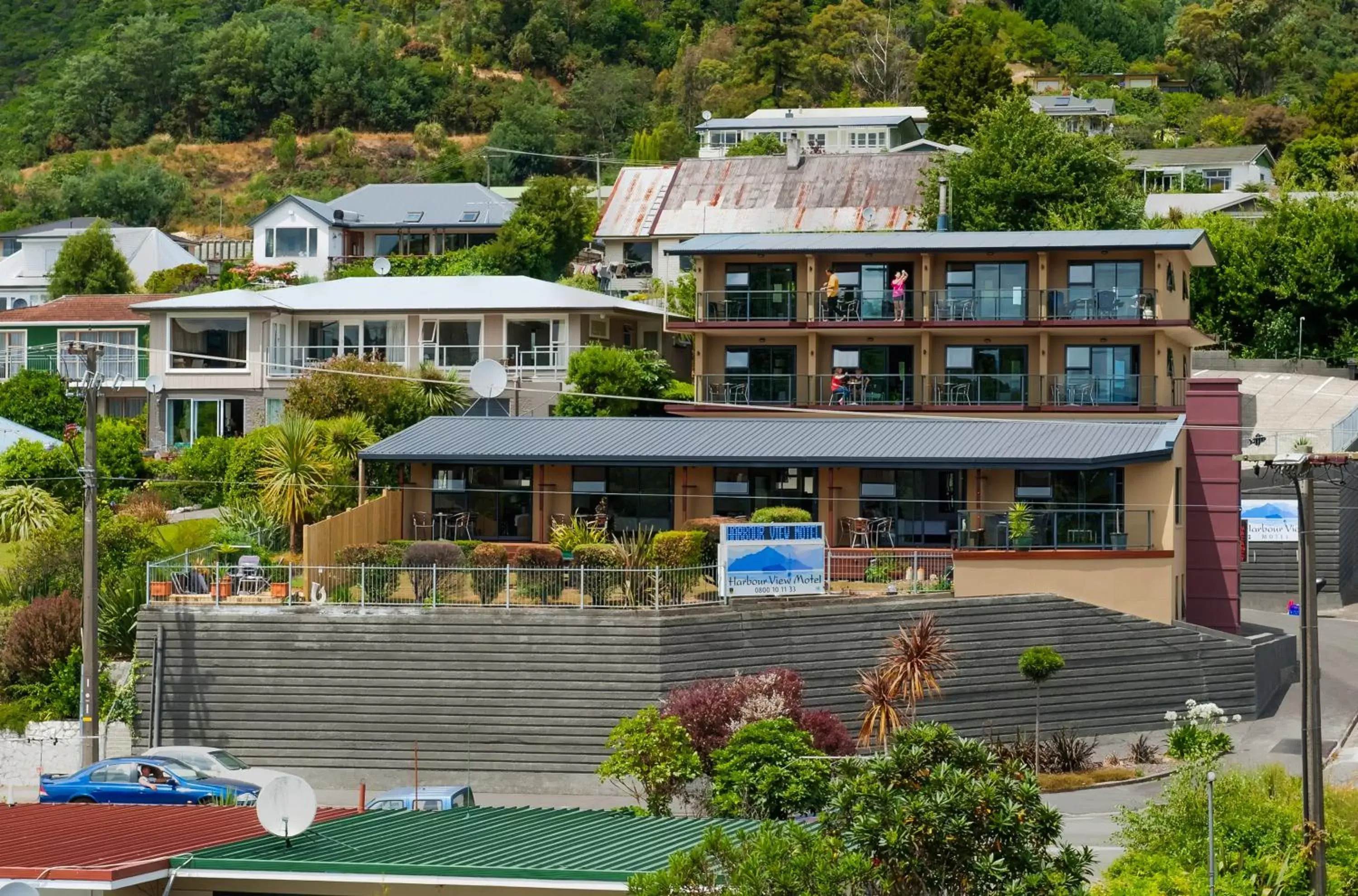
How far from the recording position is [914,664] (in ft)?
138

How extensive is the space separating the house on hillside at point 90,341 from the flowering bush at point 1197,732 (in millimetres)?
37643

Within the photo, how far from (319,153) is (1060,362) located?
286 ft

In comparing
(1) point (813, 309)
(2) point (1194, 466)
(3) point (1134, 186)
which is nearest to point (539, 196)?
(3) point (1134, 186)

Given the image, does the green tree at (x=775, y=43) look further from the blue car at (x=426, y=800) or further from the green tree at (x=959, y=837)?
the green tree at (x=959, y=837)

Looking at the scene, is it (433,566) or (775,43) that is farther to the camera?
(775,43)

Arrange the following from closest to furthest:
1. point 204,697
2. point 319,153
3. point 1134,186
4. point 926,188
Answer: point 204,697, point 926,188, point 1134,186, point 319,153

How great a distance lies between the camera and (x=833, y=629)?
43.7 metres

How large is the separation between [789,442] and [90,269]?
4755 cm

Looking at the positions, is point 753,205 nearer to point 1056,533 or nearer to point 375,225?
point 375,225

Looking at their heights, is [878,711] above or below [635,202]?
below

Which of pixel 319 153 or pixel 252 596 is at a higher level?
pixel 319 153

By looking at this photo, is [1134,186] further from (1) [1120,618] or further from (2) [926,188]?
(1) [1120,618]

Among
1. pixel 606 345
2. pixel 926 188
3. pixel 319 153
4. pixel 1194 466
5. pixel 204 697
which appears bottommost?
pixel 204 697

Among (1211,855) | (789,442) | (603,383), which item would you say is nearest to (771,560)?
(789,442)
